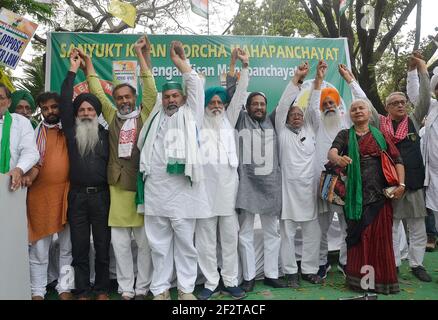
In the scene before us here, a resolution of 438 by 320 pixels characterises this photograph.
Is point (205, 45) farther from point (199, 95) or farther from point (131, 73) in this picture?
point (199, 95)

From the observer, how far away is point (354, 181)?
3.38 metres

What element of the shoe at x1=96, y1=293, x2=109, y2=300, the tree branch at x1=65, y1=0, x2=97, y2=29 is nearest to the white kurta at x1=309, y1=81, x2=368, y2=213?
the shoe at x1=96, y1=293, x2=109, y2=300

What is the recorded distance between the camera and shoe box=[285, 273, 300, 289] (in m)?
3.52

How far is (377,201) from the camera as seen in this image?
335 cm

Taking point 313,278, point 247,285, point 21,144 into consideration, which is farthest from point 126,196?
point 313,278

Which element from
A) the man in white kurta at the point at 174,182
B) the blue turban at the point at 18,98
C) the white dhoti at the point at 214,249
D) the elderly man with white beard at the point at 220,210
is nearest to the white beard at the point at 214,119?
the elderly man with white beard at the point at 220,210

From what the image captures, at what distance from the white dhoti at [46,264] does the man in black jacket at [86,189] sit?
9 centimetres

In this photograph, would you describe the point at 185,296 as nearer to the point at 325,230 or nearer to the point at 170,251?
the point at 170,251

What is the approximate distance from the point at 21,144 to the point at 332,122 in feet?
8.84

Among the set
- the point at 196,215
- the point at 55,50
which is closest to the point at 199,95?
the point at 196,215

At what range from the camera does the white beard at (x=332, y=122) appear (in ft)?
13.0

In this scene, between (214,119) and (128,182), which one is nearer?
(128,182)

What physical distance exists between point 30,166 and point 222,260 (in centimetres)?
164

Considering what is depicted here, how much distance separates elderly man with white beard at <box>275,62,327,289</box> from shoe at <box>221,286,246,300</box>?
0.47 metres
